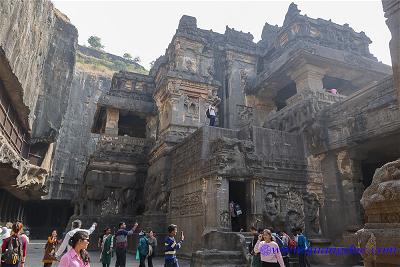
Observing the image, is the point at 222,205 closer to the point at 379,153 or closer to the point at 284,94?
the point at 379,153

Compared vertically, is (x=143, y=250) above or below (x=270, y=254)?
below

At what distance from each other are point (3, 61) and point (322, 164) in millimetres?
11169

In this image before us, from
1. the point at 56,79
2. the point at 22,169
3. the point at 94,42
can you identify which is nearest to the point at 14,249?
the point at 22,169

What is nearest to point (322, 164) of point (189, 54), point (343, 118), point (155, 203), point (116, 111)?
point (343, 118)

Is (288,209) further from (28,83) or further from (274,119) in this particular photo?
(28,83)

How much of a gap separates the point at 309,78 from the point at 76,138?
28245 mm

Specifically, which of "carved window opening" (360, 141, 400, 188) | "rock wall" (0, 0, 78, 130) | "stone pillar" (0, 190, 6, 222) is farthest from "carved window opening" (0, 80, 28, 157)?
"carved window opening" (360, 141, 400, 188)

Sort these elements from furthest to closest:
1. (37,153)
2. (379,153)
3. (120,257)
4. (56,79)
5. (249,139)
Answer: (56,79) < (37,153) < (249,139) < (379,153) < (120,257)

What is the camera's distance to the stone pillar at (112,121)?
62.2ft

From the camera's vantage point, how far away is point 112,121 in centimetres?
1928

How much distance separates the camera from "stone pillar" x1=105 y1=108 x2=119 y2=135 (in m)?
19.0

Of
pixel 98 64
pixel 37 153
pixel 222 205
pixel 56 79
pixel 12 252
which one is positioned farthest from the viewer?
pixel 98 64

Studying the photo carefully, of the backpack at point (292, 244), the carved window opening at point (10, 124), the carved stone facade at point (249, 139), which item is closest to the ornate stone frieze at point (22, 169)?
the carved window opening at point (10, 124)

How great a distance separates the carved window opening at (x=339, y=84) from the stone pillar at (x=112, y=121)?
1207 centimetres
